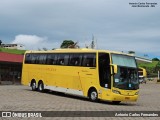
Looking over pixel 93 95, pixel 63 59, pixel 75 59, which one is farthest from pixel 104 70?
pixel 63 59

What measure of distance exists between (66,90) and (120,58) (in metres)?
5.59

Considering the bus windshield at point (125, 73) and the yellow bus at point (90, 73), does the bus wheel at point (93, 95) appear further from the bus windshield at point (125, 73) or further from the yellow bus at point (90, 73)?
the bus windshield at point (125, 73)

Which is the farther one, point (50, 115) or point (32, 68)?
point (32, 68)

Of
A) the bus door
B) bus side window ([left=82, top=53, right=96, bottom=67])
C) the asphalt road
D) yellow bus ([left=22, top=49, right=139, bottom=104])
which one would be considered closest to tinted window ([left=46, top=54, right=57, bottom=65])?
yellow bus ([left=22, top=49, right=139, bottom=104])

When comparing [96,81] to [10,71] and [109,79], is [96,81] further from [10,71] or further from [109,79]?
[10,71]

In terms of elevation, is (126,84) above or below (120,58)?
below

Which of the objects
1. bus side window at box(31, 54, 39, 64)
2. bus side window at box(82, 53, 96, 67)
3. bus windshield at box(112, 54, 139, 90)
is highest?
bus side window at box(31, 54, 39, 64)

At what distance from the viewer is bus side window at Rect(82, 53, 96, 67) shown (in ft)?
84.7

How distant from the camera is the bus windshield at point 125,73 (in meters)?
24.5

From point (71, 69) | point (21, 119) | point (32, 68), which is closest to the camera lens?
point (21, 119)

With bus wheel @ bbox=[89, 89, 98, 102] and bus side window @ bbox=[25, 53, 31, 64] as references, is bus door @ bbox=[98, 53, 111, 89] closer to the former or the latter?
bus wheel @ bbox=[89, 89, 98, 102]

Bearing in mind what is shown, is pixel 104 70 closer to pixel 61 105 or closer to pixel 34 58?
pixel 61 105

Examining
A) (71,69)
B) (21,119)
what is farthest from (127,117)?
(71,69)

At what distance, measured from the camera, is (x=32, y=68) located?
3303cm
